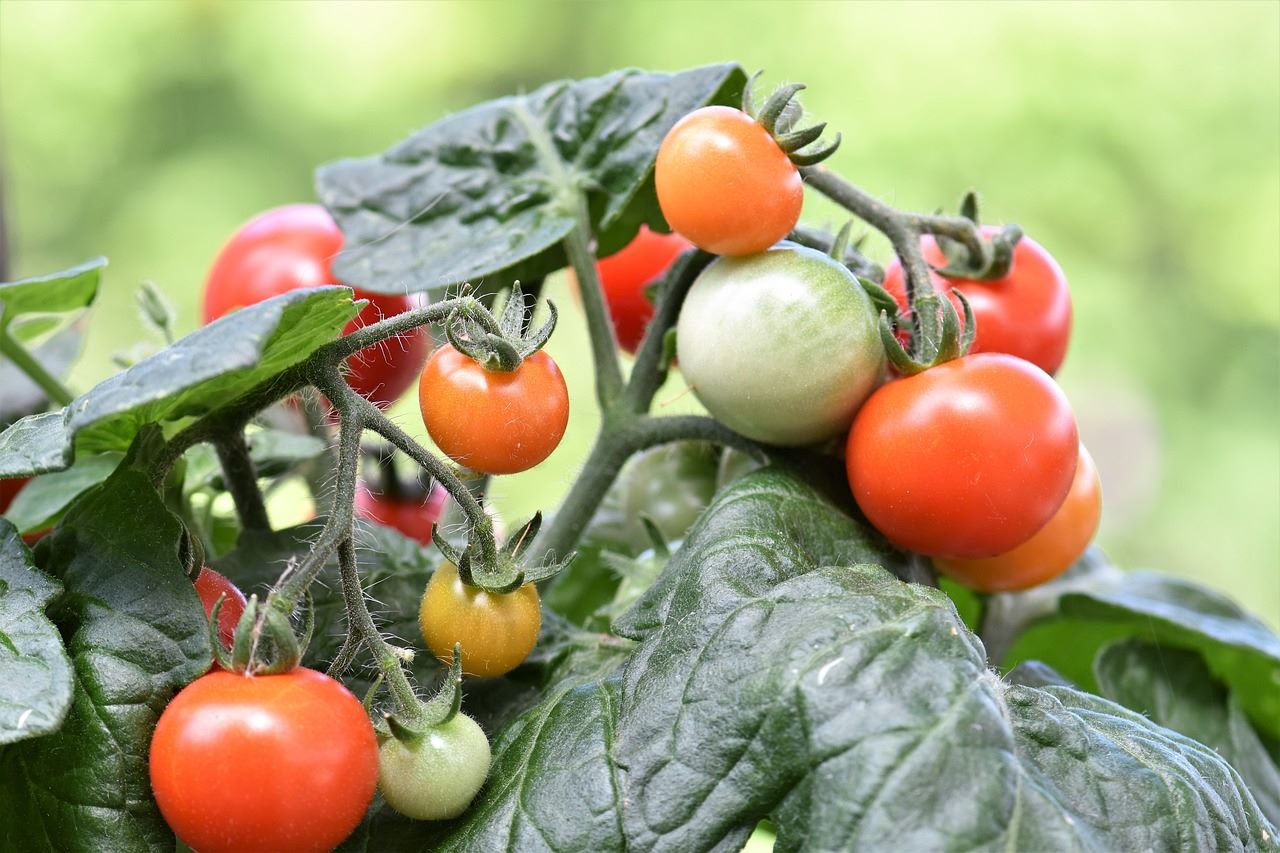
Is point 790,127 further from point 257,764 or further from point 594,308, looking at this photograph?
point 257,764

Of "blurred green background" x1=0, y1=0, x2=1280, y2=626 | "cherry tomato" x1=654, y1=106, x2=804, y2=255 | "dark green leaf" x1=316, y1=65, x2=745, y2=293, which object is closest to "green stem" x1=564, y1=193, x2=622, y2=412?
"dark green leaf" x1=316, y1=65, x2=745, y2=293

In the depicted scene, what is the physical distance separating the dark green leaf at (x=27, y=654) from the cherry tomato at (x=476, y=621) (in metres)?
0.13

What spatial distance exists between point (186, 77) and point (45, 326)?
2196mm

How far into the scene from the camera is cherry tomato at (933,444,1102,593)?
60 cm

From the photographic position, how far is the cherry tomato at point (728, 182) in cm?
50

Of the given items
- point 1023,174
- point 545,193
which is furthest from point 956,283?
point 1023,174

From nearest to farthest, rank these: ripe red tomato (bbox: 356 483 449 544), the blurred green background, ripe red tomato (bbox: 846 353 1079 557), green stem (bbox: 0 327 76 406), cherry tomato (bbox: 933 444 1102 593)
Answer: ripe red tomato (bbox: 846 353 1079 557) < cherry tomato (bbox: 933 444 1102 593) < green stem (bbox: 0 327 76 406) < ripe red tomato (bbox: 356 483 449 544) < the blurred green background

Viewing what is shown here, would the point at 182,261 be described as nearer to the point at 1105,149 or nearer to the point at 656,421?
the point at 1105,149

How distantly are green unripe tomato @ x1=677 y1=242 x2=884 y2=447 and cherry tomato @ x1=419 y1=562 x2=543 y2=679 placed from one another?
5.0 inches

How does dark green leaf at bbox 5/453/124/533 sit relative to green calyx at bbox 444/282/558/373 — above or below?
below

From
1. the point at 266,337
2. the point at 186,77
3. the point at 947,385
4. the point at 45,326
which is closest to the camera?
the point at 266,337

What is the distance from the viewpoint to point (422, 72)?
2775mm

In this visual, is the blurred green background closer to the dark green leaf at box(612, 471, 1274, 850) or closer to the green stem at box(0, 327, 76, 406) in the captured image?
the green stem at box(0, 327, 76, 406)

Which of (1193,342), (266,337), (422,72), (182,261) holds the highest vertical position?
(266,337)
